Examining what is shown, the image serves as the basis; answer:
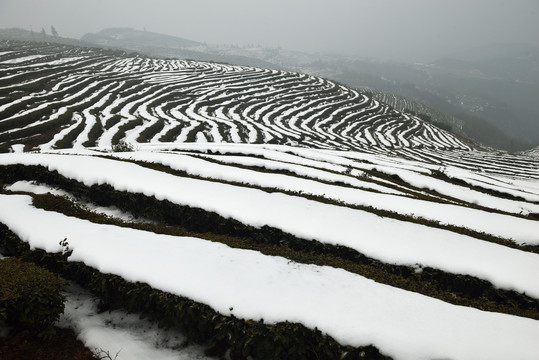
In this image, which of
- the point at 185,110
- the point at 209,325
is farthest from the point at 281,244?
the point at 185,110

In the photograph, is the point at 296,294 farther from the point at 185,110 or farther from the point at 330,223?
the point at 185,110

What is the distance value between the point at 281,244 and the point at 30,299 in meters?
6.06

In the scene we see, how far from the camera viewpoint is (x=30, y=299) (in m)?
4.86

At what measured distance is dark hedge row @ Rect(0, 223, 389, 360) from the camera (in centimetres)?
471

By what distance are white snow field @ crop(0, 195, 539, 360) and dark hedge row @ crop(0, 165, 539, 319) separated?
0.63 meters

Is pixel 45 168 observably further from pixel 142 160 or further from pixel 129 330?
pixel 129 330

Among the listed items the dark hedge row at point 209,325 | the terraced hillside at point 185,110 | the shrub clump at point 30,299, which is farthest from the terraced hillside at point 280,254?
the terraced hillside at point 185,110

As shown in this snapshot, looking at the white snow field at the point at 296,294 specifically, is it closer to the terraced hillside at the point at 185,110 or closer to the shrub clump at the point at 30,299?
the shrub clump at the point at 30,299

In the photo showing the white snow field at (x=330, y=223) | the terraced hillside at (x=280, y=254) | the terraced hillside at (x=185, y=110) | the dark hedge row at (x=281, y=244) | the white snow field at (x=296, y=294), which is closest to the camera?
the white snow field at (x=296, y=294)

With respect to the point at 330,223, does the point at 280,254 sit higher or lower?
lower

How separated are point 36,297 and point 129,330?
1.89 metres

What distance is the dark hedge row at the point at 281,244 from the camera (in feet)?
22.1

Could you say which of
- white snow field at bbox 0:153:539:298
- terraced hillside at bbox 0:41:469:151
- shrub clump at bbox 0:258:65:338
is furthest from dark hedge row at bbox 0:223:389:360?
terraced hillside at bbox 0:41:469:151

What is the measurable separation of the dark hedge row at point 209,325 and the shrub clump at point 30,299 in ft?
2.89
